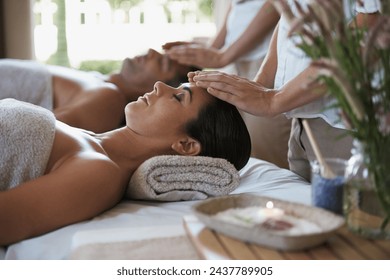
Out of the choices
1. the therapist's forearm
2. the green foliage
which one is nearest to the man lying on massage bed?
the therapist's forearm

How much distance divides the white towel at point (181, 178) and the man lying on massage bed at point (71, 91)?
77 centimetres

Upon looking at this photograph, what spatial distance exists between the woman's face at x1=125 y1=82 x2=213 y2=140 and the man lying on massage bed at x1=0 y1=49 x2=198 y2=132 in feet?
2.20

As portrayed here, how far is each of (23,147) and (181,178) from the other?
18.1 inches

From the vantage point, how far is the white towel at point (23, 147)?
5.24 ft

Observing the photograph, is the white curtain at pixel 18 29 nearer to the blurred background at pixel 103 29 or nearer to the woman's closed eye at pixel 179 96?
the blurred background at pixel 103 29

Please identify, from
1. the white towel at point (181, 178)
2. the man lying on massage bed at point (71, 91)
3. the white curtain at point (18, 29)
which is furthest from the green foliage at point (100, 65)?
the white towel at point (181, 178)

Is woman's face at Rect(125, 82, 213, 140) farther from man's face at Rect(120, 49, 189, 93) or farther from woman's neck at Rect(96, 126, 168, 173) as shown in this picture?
man's face at Rect(120, 49, 189, 93)

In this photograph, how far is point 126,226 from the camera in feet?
4.96

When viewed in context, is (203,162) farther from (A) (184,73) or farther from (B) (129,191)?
(A) (184,73)

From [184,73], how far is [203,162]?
1.10 meters

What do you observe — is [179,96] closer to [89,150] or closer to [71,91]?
[89,150]

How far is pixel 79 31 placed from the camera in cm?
426

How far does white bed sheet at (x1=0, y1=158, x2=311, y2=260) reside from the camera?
1347 mm

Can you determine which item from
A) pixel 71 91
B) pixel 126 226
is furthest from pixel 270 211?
pixel 71 91
